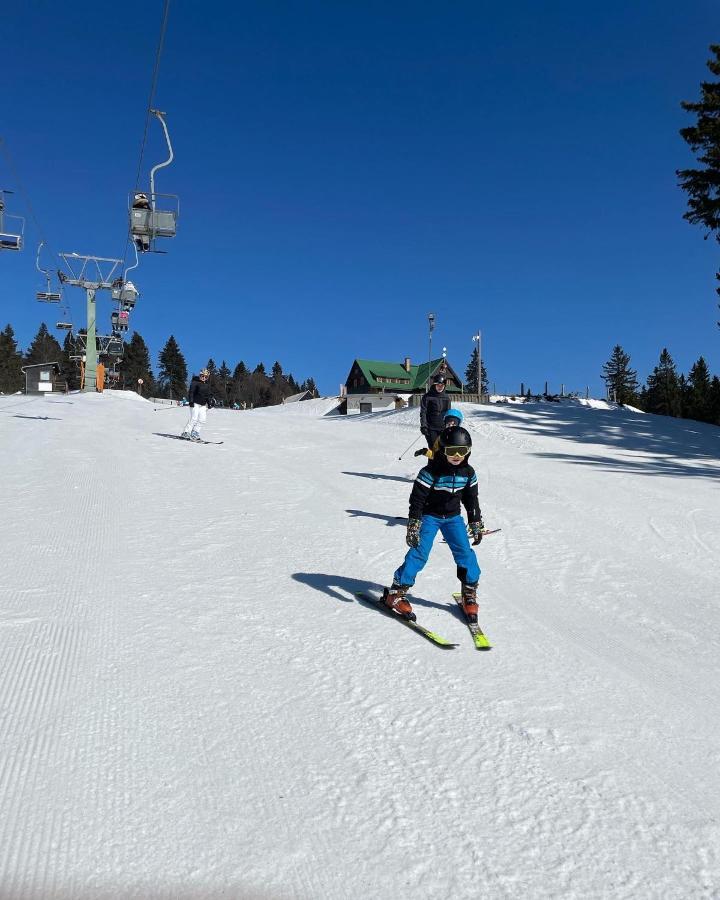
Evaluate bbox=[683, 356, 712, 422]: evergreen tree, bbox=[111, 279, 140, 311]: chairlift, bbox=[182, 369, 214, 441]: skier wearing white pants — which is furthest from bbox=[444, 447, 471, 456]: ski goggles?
bbox=[683, 356, 712, 422]: evergreen tree

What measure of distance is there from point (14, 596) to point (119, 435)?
12.2 m

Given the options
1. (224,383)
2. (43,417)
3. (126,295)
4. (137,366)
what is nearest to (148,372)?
(137,366)

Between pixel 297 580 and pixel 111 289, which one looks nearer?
pixel 297 580

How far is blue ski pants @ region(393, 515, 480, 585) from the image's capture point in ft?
16.4

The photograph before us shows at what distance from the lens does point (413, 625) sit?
16.0 ft

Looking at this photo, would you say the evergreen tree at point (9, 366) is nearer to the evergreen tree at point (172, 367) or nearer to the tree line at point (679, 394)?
the evergreen tree at point (172, 367)

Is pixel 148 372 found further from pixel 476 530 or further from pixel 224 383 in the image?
pixel 476 530

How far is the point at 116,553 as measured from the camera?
6.23 m

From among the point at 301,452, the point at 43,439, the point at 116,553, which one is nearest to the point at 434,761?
the point at 116,553

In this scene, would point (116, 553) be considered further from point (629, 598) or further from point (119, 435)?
point (119, 435)

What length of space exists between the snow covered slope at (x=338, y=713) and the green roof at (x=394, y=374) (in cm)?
6336

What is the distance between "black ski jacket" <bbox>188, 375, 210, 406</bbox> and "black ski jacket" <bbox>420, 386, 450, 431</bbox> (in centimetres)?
789

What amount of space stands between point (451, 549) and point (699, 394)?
10324cm

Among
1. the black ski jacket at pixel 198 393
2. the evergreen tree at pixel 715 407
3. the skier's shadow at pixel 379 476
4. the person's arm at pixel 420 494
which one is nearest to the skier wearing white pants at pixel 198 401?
the black ski jacket at pixel 198 393
